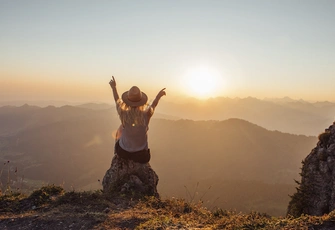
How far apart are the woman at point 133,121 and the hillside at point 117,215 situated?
2179mm

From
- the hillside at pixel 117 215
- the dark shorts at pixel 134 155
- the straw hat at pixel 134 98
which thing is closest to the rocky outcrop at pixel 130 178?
the dark shorts at pixel 134 155

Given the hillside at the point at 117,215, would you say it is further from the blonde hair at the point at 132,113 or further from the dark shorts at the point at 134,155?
the blonde hair at the point at 132,113

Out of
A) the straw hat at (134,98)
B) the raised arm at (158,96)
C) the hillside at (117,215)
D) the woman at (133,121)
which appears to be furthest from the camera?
the raised arm at (158,96)

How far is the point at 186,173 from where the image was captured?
19862 cm

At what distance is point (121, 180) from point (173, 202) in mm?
2882

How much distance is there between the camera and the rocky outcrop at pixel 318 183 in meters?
9.54

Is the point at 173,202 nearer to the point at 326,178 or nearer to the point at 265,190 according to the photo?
the point at 326,178

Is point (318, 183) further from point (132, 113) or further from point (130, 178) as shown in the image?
point (132, 113)

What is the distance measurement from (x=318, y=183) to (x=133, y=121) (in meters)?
8.19

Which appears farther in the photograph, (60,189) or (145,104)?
(145,104)

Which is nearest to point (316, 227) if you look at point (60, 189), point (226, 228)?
point (226, 228)

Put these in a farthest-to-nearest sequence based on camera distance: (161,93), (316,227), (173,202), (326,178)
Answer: (161,93)
(326,178)
(173,202)
(316,227)

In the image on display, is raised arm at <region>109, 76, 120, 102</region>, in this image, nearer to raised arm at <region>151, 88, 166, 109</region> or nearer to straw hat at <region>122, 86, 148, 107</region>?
straw hat at <region>122, 86, 148, 107</region>

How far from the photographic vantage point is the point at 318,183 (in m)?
10.3
